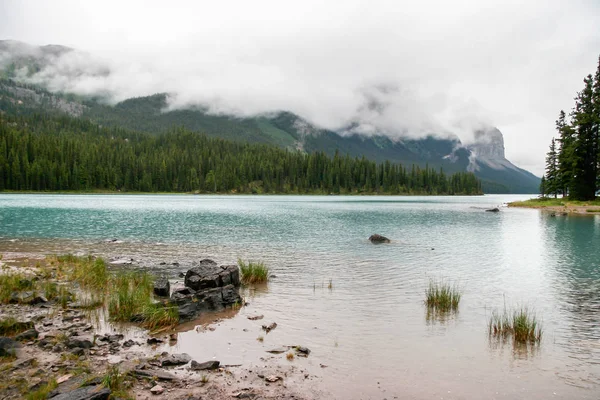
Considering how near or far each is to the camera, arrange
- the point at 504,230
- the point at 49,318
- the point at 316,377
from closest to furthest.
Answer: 1. the point at 316,377
2. the point at 49,318
3. the point at 504,230

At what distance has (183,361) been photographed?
11820mm

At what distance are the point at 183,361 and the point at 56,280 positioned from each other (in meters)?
13.9

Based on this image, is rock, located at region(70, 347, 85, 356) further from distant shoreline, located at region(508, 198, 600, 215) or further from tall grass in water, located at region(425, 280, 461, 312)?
distant shoreline, located at region(508, 198, 600, 215)

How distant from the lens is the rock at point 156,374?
1058 centimetres

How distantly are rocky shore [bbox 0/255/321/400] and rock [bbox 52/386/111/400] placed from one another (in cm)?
2

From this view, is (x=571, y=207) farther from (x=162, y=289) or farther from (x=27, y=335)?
(x=27, y=335)

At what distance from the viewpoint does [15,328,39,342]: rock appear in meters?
12.7

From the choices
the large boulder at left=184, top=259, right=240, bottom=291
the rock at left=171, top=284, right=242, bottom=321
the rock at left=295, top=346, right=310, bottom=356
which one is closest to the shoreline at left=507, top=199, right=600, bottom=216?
the large boulder at left=184, top=259, right=240, bottom=291

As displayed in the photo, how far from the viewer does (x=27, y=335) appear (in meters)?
12.9

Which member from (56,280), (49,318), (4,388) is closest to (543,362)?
(4,388)

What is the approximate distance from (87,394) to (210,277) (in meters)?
11.2

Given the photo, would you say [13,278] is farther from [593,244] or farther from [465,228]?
[465,228]

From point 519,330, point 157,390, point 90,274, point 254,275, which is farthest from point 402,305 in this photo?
point 90,274

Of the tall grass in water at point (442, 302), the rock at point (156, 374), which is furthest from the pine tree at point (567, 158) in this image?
the rock at point (156, 374)
